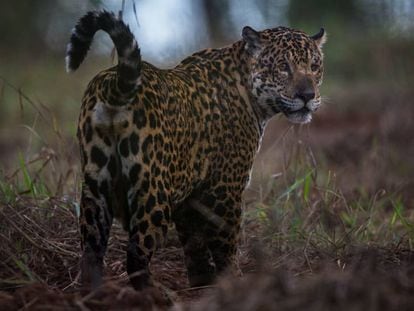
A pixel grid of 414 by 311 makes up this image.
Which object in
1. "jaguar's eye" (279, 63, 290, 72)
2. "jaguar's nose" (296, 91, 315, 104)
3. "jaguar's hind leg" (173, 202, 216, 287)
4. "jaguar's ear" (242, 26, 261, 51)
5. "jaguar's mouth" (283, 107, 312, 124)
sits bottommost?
"jaguar's hind leg" (173, 202, 216, 287)

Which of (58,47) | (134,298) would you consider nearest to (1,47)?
(58,47)

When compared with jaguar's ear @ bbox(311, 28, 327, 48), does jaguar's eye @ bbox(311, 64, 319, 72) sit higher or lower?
lower

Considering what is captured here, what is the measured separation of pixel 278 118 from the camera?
7598mm

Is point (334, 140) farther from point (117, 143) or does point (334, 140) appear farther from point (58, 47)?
point (58, 47)

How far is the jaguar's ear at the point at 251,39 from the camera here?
19.6 feet

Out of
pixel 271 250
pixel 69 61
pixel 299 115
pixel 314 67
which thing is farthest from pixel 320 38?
pixel 69 61

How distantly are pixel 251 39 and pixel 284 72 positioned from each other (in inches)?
14.1

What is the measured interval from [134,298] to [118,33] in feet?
4.37

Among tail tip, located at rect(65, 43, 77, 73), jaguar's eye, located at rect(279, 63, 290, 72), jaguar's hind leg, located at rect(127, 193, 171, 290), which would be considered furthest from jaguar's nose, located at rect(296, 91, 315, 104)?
tail tip, located at rect(65, 43, 77, 73)

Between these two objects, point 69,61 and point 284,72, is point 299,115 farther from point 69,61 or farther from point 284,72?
point 69,61

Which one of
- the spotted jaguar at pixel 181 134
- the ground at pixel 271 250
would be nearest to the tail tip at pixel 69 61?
the spotted jaguar at pixel 181 134

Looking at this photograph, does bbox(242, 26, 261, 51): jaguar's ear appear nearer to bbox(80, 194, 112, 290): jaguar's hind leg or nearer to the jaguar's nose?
the jaguar's nose

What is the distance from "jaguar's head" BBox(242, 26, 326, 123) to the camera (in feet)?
18.8

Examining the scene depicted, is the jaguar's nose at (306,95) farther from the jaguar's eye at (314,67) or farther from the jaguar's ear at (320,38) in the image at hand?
the jaguar's ear at (320,38)
